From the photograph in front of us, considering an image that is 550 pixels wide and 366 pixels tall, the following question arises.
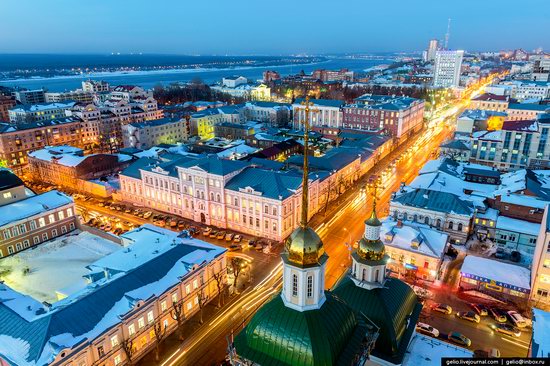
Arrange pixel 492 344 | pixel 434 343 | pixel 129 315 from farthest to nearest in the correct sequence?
pixel 492 344, pixel 129 315, pixel 434 343

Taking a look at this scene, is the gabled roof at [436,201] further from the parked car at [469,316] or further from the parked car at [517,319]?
the parked car at [469,316]

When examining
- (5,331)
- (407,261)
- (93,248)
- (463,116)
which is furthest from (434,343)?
(463,116)

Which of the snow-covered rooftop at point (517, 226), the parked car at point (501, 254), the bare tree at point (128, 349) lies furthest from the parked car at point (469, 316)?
the bare tree at point (128, 349)

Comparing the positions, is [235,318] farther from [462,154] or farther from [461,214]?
[462,154]

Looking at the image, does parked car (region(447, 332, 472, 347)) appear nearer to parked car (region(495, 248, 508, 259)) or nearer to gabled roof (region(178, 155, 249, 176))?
parked car (region(495, 248, 508, 259))

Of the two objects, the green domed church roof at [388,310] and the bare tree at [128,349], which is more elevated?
the green domed church roof at [388,310]

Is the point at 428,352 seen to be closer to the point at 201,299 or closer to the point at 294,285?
the point at 294,285

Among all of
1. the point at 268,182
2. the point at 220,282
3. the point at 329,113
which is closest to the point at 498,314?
the point at 220,282
